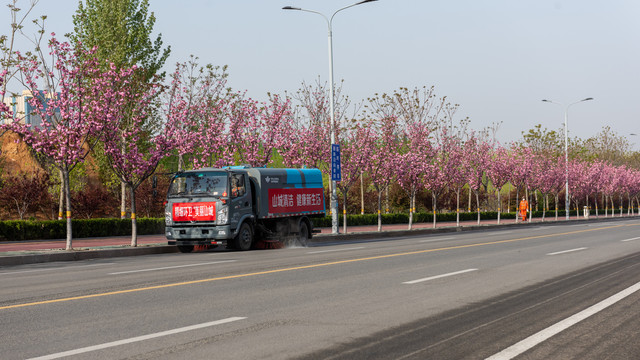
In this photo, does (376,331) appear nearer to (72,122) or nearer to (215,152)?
(72,122)

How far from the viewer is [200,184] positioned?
20781mm

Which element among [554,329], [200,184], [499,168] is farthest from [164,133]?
[499,168]

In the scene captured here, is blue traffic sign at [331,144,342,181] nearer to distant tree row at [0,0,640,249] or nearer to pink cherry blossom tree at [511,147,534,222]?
distant tree row at [0,0,640,249]

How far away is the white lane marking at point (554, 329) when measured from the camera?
5844 mm

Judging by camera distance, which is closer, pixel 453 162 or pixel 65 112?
pixel 65 112

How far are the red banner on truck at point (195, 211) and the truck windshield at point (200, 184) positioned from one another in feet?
1.18

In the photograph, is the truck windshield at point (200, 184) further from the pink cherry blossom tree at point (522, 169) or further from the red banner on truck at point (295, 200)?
the pink cherry blossom tree at point (522, 169)

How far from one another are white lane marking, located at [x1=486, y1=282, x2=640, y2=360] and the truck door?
12.7 metres

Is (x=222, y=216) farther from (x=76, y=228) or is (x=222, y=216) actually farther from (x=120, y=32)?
(x=120, y=32)

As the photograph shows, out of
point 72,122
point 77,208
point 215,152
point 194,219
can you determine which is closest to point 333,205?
point 215,152

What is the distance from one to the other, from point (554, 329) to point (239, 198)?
48.2 ft

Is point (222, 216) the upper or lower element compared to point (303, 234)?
upper

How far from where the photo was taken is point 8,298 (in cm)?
951

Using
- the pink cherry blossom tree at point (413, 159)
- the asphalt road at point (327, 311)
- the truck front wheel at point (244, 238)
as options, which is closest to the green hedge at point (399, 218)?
the pink cherry blossom tree at point (413, 159)
